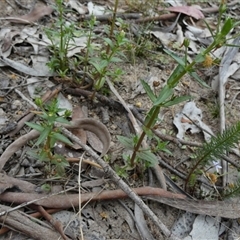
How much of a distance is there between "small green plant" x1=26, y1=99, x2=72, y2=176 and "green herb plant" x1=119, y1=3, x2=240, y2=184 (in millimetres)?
326

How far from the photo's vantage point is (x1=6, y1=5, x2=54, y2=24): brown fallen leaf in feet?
9.73

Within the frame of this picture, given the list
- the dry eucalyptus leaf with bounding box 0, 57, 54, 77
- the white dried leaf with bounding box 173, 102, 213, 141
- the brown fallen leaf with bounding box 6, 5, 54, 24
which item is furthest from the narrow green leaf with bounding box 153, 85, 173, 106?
the brown fallen leaf with bounding box 6, 5, 54, 24

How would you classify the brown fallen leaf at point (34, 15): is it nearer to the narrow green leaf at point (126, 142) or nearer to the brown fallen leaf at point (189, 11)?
the brown fallen leaf at point (189, 11)

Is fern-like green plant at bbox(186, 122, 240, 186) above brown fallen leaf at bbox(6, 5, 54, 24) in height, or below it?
above

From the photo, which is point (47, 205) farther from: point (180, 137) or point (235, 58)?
point (235, 58)

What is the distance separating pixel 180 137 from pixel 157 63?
712 millimetres

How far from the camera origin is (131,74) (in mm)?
2775

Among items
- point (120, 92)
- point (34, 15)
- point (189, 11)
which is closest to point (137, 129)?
point (120, 92)

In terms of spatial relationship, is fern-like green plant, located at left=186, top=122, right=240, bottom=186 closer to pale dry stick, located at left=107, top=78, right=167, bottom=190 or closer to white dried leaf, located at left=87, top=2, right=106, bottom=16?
pale dry stick, located at left=107, top=78, right=167, bottom=190

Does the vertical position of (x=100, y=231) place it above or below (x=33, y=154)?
below

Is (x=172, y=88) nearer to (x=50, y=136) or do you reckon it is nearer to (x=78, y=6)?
(x=50, y=136)

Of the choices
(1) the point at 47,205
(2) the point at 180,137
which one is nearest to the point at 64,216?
(1) the point at 47,205

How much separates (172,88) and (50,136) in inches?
23.6

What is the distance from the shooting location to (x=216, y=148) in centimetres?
197
